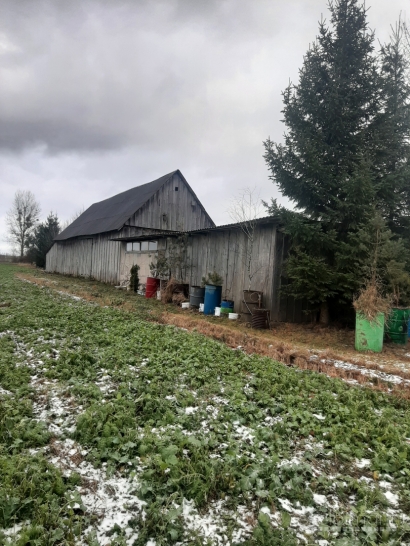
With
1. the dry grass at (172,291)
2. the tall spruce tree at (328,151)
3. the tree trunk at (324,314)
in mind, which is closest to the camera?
the tall spruce tree at (328,151)

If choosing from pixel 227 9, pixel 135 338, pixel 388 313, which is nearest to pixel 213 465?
pixel 135 338

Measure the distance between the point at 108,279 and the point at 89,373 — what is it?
1725cm

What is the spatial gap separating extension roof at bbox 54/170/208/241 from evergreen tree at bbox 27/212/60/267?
31.5 feet

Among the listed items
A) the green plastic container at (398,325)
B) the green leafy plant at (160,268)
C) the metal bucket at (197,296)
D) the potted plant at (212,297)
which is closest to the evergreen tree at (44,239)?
the green leafy plant at (160,268)

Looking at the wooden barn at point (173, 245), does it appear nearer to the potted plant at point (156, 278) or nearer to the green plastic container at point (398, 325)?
the potted plant at point (156, 278)

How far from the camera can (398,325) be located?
25.6ft

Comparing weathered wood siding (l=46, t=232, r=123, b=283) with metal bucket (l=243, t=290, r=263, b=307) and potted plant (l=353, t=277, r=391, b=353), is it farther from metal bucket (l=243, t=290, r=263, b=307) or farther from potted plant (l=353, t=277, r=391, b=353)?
potted plant (l=353, t=277, r=391, b=353)

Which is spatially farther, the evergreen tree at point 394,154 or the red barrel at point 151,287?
the red barrel at point 151,287

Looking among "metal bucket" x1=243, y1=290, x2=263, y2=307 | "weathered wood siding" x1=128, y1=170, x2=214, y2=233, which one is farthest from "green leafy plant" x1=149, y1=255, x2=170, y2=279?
"weathered wood siding" x1=128, y1=170, x2=214, y2=233

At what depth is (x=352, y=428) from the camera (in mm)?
3264

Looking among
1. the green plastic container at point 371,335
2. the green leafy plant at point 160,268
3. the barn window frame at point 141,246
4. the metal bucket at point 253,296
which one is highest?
the barn window frame at point 141,246

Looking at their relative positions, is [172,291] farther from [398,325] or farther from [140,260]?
[398,325]

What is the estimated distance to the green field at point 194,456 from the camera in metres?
2.04

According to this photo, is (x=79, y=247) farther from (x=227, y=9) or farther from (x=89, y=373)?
(x=89, y=373)
